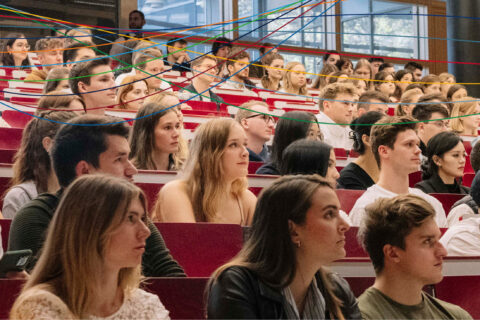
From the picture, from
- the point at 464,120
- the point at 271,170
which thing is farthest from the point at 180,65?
the point at 464,120

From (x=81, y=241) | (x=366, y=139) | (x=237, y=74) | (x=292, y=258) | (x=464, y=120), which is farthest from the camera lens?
(x=237, y=74)

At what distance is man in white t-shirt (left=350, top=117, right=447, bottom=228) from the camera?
8.05 ft

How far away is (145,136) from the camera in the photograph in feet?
8.08

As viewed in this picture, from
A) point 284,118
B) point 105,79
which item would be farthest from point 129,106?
point 284,118

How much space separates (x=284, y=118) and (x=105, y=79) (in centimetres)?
73

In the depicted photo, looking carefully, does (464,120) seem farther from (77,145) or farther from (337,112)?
(77,145)

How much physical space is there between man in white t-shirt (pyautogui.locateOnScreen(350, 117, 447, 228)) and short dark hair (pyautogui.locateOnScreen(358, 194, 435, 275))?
2.42ft

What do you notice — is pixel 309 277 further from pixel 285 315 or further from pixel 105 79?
pixel 105 79

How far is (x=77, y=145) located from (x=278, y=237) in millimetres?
549

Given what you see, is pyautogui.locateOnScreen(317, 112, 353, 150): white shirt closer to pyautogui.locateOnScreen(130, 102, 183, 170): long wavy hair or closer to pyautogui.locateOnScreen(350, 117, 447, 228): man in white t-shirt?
pyautogui.locateOnScreen(350, 117, 447, 228): man in white t-shirt

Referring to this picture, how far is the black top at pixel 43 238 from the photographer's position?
Result: 1.55 meters

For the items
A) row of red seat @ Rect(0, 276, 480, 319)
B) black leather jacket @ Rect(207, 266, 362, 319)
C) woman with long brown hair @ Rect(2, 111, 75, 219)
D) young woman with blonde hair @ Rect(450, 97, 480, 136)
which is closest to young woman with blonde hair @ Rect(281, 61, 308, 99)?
young woman with blonde hair @ Rect(450, 97, 480, 136)

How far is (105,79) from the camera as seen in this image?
2885mm

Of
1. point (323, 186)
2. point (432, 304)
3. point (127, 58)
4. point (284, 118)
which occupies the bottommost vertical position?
point (432, 304)
